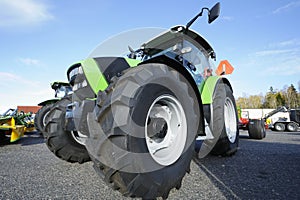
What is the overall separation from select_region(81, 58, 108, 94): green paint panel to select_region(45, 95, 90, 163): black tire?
2.63 ft

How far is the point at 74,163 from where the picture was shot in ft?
11.0

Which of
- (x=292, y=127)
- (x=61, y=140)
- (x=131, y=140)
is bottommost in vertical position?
(x=292, y=127)

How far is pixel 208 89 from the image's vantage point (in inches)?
131

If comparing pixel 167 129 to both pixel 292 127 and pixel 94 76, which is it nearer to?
pixel 94 76

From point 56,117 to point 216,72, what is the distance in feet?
11.0

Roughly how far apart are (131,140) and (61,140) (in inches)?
71.1

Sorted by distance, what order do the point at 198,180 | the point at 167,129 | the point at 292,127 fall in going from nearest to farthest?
the point at 167,129 → the point at 198,180 → the point at 292,127

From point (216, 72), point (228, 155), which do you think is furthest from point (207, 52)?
point (228, 155)

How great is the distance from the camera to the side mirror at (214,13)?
244 centimetres

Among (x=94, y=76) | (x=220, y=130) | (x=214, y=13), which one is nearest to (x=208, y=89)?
(x=220, y=130)

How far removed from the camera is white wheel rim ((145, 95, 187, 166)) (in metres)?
2.05

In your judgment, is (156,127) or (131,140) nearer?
(131,140)

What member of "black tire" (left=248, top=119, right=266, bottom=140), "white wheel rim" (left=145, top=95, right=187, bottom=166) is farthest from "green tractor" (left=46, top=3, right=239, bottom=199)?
"black tire" (left=248, top=119, right=266, bottom=140)

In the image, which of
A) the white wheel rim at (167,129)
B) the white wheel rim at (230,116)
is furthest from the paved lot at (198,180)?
the white wheel rim at (230,116)
